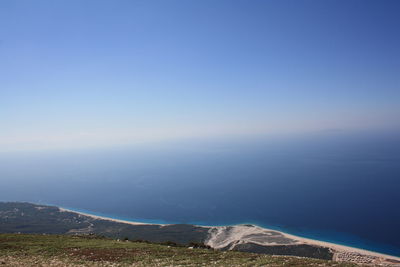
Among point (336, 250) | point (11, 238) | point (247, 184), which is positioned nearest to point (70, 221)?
point (11, 238)

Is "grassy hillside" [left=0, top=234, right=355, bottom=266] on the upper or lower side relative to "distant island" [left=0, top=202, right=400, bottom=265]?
upper

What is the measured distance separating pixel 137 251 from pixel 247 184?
162347 mm

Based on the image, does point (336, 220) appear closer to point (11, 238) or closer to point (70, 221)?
point (11, 238)

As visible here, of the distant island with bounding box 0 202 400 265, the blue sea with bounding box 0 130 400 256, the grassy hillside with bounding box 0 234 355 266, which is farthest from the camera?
the blue sea with bounding box 0 130 400 256

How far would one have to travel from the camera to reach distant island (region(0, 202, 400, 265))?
5859 cm

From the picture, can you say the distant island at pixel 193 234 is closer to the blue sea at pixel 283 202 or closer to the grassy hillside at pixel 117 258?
the blue sea at pixel 283 202

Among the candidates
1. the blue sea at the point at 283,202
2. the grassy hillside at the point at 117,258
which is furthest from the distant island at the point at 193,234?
the grassy hillside at the point at 117,258

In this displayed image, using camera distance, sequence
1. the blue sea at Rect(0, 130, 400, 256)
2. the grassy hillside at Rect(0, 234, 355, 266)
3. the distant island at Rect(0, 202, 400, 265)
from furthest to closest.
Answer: the blue sea at Rect(0, 130, 400, 256) → the distant island at Rect(0, 202, 400, 265) → the grassy hillside at Rect(0, 234, 355, 266)

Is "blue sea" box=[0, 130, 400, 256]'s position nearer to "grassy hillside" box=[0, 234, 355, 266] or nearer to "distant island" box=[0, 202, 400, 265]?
"distant island" box=[0, 202, 400, 265]

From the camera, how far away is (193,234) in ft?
258

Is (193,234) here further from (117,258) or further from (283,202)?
(283,202)

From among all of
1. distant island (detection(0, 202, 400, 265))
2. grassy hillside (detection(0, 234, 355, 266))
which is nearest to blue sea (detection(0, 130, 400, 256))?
distant island (detection(0, 202, 400, 265))

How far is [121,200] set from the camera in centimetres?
15700

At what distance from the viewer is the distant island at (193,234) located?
5859 centimetres
